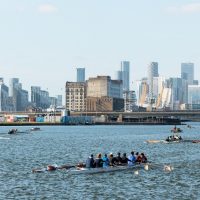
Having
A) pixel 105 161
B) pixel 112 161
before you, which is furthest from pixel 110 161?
pixel 105 161

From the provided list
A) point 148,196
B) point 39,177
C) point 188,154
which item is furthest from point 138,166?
point 188,154

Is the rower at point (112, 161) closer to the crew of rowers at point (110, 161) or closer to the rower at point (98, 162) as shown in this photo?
the crew of rowers at point (110, 161)

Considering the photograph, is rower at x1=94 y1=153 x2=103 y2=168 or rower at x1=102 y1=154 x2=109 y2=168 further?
rower at x1=102 y1=154 x2=109 y2=168

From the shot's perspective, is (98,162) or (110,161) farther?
(110,161)

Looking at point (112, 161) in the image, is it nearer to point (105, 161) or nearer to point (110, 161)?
point (110, 161)

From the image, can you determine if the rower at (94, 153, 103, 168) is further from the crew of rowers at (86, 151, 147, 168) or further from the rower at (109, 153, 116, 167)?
the rower at (109, 153, 116, 167)

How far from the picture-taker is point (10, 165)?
72.4 meters

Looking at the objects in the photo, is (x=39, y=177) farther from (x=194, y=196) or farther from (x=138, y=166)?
(x=194, y=196)

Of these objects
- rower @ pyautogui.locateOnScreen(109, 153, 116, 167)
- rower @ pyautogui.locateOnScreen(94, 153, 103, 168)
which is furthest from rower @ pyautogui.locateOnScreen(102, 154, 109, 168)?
rower @ pyautogui.locateOnScreen(94, 153, 103, 168)

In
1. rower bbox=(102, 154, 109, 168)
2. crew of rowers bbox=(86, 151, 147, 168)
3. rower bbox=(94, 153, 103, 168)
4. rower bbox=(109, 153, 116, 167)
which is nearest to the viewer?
crew of rowers bbox=(86, 151, 147, 168)

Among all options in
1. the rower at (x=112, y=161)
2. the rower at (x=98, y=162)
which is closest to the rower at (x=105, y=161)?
the rower at (x=112, y=161)

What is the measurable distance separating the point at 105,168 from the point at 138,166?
5.36 meters

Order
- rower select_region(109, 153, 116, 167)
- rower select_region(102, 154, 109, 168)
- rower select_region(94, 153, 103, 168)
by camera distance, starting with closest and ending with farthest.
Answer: rower select_region(94, 153, 103, 168) → rower select_region(102, 154, 109, 168) → rower select_region(109, 153, 116, 167)

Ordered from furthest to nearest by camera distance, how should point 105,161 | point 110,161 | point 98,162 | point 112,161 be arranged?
point 112,161
point 110,161
point 105,161
point 98,162
